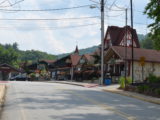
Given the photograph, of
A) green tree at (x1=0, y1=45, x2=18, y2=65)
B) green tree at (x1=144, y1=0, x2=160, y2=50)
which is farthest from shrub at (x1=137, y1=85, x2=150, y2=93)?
green tree at (x1=0, y1=45, x2=18, y2=65)

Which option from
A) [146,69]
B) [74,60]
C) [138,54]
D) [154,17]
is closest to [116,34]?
[74,60]

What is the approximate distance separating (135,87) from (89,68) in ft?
109

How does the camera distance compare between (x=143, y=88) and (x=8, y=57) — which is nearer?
(x=143, y=88)

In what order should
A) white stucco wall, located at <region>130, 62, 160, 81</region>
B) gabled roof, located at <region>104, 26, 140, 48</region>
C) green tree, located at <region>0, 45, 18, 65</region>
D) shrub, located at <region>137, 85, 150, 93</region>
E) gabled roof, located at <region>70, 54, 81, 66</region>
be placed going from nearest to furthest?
shrub, located at <region>137, 85, 150, 93</region> → white stucco wall, located at <region>130, 62, 160, 81</region> → gabled roof, located at <region>104, 26, 140, 48</region> → gabled roof, located at <region>70, 54, 81, 66</region> → green tree, located at <region>0, 45, 18, 65</region>

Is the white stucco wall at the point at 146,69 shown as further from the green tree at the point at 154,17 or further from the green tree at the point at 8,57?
the green tree at the point at 8,57

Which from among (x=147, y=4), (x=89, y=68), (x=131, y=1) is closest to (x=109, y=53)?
(x=89, y=68)

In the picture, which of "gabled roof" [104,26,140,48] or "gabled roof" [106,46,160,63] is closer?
"gabled roof" [106,46,160,63]

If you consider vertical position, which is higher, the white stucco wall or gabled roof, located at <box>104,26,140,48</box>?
gabled roof, located at <box>104,26,140,48</box>

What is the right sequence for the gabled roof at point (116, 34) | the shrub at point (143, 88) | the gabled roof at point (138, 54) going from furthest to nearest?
the gabled roof at point (116, 34)
the gabled roof at point (138, 54)
the shrub at point (143, 88)

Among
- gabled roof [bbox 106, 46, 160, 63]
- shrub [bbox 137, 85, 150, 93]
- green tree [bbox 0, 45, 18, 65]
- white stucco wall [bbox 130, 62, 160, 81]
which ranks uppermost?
green tree [bbox 0, 45, 18, 65]

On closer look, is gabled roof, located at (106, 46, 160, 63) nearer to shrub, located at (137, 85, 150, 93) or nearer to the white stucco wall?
the white stucco wall

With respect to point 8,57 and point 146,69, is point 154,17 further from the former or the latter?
point 8,57

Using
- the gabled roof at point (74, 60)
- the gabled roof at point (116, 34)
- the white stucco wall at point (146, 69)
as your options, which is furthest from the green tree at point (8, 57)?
the white stucco wall at point (146, 69)

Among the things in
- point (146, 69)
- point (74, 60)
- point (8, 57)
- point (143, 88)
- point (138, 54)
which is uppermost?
point (8, 57)
